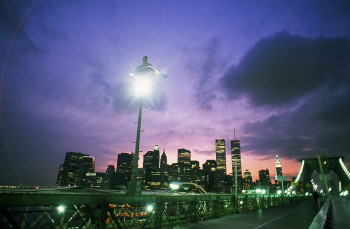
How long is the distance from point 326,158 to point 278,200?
13046cm

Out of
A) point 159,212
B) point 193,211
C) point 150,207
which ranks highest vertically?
point 150,207

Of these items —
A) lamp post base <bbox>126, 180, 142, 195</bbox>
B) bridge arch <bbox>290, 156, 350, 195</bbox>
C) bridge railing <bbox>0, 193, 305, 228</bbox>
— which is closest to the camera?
bridge railing <bbox>0, 193, 305, 228</bbox>

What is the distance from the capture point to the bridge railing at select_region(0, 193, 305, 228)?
4.66 m

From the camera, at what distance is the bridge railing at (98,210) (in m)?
4.66

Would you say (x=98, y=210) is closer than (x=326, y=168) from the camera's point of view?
Yes

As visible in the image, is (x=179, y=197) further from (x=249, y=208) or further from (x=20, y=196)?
(x=249, y=208)

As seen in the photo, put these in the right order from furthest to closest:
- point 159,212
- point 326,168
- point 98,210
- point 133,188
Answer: point 326,168 → point 133,188 → point 159,212 → point 98,210

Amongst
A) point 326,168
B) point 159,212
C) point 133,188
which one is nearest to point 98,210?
point 159,212

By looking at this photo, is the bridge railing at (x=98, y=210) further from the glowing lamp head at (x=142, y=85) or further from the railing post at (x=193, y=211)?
the glowing lamp head at (x=142, y=85)

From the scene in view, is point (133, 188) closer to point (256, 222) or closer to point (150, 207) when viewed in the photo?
point (150, 207)

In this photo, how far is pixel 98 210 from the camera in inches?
244

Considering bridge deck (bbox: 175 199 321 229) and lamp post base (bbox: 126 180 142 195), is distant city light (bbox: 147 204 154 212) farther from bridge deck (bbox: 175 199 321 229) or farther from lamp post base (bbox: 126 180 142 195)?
bridge deck (bbox: 175 199 321 229)

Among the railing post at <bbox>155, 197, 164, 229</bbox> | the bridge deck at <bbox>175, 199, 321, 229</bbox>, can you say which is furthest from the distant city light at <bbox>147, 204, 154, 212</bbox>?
the bridge deck at <bbox>175, 199, 321, 229</bbox>

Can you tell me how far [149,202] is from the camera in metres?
7.85
